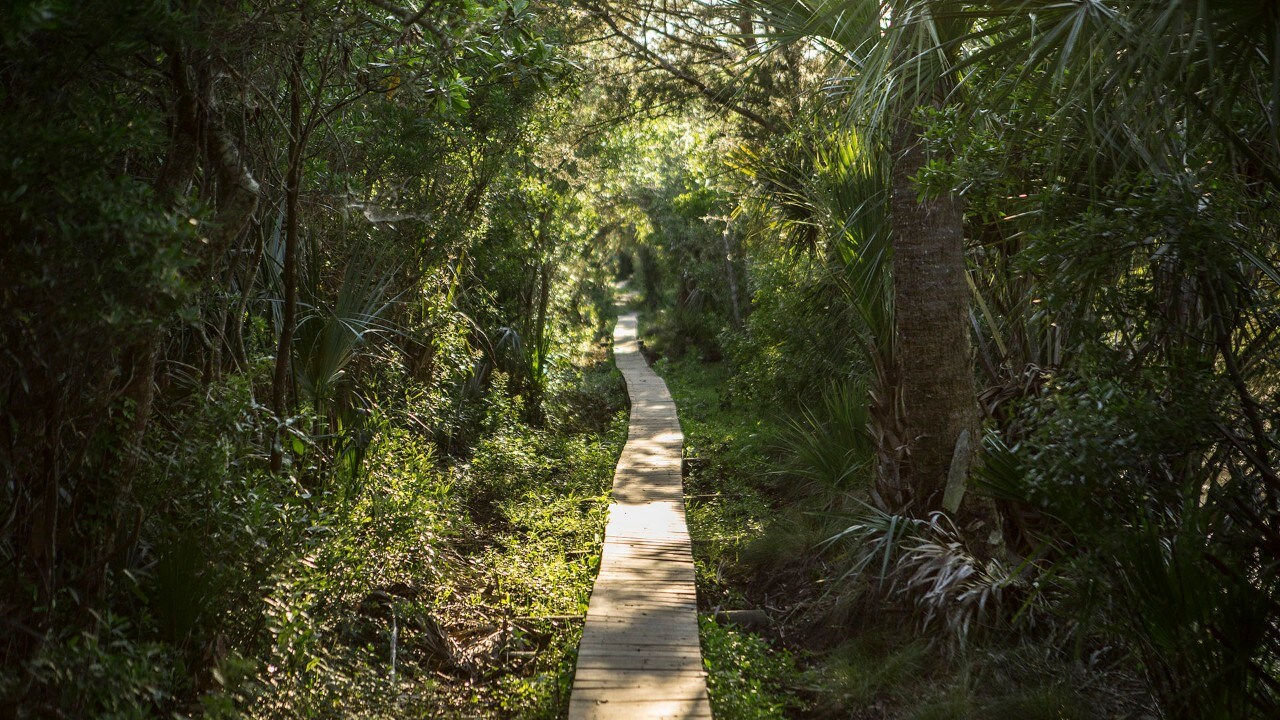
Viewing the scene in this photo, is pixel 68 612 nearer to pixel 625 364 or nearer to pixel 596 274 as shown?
pixel 625 364

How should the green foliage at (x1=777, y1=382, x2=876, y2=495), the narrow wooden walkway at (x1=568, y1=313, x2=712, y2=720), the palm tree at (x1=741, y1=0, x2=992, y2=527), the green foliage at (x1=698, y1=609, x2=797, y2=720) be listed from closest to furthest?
the narrow wooden walkway at (x1=568, y1=313, x2=712, y2=720) → the green foliage at (x1=698, y1=609, x2=797, y2=720) → the palm tree at (x1=741, y1=0, x2=992, y2=527) → the green foliage at (x1=777, y1=382, x2=876, y2=495)

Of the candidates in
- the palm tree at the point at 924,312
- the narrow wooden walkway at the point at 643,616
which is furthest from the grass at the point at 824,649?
the palm tree at the point at 924,312

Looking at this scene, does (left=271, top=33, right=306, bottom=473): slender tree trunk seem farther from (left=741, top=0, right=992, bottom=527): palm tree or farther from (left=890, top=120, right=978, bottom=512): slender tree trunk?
(left=890, top=120, right=978, bottom=512): slender tree trunk

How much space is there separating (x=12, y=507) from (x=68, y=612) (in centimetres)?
50

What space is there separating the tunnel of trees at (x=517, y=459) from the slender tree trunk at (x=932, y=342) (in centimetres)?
2

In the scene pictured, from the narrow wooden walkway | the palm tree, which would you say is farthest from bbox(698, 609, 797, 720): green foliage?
the palm tree

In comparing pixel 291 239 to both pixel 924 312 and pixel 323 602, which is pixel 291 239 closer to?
pixel 323 602

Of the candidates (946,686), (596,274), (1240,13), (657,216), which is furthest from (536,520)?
(657,216)

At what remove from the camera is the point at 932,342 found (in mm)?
5246

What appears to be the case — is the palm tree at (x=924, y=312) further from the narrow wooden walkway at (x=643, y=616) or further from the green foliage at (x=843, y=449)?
the narrow wooden walkway at (x=643, y=616)

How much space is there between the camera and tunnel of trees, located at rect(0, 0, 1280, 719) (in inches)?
117

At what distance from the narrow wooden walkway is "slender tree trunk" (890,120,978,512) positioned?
149cm

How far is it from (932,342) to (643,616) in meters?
2.19

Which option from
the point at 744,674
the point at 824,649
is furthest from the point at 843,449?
the point at 744,674
